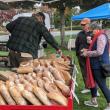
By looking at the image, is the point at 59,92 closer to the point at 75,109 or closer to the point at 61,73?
the point at 61,73

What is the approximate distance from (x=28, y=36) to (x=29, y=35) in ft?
0.09

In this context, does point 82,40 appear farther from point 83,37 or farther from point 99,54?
point 99,54

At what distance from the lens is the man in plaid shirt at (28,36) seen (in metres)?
8.16

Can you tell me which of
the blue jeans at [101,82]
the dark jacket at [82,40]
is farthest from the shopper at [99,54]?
the dark jacket at [82,40]

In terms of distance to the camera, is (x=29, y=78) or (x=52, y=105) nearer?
A: (x=52, y=105)

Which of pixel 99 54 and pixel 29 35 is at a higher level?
pixel 29 35

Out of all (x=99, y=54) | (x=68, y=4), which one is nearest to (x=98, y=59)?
(x=99, y=54)

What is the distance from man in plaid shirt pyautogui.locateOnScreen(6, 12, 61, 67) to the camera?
816 centimetres

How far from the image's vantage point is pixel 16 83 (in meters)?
5.17

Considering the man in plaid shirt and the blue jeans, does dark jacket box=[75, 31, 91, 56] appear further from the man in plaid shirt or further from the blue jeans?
the blue jeans

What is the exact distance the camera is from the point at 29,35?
824cm

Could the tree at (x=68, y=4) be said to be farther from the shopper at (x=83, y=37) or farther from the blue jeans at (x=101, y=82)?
the blue jeans at (x=101, y=82)

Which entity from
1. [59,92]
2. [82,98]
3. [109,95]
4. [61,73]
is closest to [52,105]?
[59,92]

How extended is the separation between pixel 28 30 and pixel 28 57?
0.52 meters
